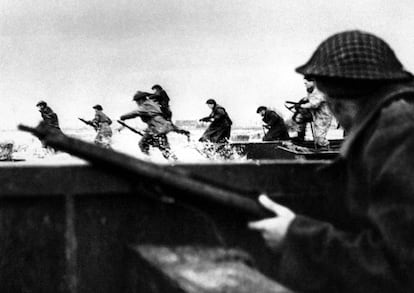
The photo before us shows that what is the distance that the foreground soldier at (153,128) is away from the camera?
16031mm

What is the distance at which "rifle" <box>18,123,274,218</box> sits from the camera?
91.2 inches

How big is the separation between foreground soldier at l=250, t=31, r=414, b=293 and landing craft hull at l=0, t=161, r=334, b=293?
48cm

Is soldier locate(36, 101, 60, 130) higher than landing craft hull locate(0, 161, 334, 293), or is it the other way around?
soldier locate(36, 101, 60, 130)

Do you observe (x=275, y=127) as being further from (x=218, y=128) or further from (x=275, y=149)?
(x=275, y=149)

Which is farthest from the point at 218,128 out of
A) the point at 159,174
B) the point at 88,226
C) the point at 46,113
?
the point at 159,174

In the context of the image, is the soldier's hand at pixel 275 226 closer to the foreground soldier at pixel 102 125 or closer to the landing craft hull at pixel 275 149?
the landing craft hull at pixel 275 149

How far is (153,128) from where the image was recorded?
53.0 feet

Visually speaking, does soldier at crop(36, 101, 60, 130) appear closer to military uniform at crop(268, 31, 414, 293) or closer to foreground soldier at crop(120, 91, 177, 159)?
foreground soldier at crop(120, 91, 177, 159)

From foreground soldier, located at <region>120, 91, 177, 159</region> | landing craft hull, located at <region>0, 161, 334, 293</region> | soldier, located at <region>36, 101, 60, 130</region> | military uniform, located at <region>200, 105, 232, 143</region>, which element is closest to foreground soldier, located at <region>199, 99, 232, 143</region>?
military uniform, located at <region>200, 105, 232, 143</region>

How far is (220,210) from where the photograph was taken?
2553mm

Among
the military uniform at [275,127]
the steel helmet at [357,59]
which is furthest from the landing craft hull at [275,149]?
the steel helmet at [357,59]

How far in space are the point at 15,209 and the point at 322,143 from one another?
11.6m

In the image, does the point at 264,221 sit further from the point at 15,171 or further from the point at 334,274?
the point at 15,171

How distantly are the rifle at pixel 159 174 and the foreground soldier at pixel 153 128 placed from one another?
13.4 metres
